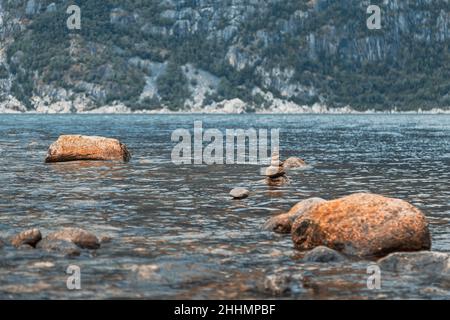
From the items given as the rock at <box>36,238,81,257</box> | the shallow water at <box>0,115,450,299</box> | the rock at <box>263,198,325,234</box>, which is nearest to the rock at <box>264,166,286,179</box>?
the shallow water at <box>0,115,450,299</box>

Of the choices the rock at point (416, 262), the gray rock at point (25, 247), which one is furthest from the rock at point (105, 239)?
the rock at point (416, 262)

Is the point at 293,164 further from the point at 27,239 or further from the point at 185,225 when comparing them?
the point at 27,239

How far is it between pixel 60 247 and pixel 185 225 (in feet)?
16.0

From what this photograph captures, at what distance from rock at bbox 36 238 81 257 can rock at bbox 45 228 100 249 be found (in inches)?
6.3

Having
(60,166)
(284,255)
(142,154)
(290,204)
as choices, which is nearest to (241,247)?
(284,255)

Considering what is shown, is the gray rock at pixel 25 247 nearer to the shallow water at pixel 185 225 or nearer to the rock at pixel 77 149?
the shallow water at pixel 185 225

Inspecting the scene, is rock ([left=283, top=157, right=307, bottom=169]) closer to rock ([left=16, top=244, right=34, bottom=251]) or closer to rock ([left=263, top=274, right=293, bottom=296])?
rock ([left=16, top=244, right=34, bottom=251])

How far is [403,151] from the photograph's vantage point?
5641cm

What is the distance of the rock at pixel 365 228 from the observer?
1736cm

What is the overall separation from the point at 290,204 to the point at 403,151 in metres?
32.9

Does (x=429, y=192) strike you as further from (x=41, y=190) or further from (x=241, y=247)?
(x=41, y=190)

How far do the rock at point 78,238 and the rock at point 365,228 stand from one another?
17.3 ft

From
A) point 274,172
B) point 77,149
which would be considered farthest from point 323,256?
point 77,149

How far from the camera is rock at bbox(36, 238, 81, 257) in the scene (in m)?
16.8
